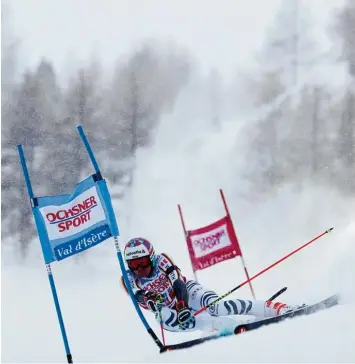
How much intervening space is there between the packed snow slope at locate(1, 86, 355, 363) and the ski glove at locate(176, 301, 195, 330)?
0.43 metres

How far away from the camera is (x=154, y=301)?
584 cm

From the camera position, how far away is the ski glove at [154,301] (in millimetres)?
5836

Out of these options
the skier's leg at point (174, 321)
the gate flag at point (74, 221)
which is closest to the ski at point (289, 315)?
the skier's leg at point (174, 321)

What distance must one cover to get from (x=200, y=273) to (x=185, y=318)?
8511mm

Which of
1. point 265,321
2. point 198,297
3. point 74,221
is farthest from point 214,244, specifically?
point 74,221

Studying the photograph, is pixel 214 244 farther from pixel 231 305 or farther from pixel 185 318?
pixel 185 318

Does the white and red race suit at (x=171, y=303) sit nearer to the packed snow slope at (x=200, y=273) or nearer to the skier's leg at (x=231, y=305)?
the skier's leg at (x=231, y=305)

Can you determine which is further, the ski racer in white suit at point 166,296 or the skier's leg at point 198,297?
the skier's leg at point 198,297

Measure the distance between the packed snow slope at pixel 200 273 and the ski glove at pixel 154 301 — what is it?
463 mm

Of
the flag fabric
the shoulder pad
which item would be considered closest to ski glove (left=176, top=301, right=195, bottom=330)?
the shoulder pad

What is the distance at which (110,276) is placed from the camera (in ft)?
53.2

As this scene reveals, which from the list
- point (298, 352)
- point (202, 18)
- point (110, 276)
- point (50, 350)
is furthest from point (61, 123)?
point (298, 352)

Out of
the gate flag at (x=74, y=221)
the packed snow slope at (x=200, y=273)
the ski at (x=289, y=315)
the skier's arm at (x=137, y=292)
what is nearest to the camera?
the packed snow slope at (x=200, y=273)

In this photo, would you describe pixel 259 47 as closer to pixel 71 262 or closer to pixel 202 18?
pixel 202 18
